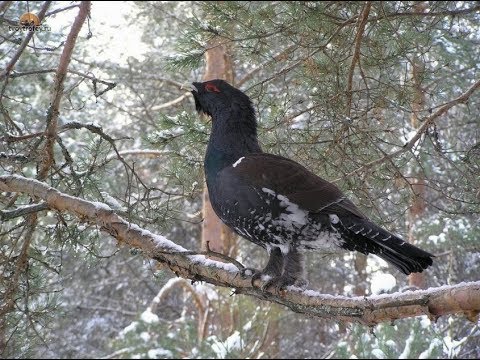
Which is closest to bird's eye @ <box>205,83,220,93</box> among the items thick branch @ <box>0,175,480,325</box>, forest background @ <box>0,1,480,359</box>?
forest background @ <box>0,1,480,359</box>

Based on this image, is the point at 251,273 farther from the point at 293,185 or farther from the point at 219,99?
the point at 219,99

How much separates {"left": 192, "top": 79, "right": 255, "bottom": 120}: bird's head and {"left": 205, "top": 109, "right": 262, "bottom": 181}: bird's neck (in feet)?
0.08

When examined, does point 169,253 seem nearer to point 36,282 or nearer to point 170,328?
point 36,282

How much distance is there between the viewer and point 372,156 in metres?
3.89

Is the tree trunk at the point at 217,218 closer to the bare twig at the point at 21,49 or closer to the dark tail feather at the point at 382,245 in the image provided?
the dark tail feather at the point at 382,245

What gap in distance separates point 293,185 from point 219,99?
2.84 ft

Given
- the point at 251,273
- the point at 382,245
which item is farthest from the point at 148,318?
the point at 382,245

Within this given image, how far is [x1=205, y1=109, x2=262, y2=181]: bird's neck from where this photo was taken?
336 cm

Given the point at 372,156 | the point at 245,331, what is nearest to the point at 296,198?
the point at 372,156

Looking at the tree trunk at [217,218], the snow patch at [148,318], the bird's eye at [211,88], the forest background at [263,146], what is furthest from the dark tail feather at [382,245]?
the tree trunk at [217,218]

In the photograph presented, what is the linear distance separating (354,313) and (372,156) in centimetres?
165

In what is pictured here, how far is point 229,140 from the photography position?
3467 mm

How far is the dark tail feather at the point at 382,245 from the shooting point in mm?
2744

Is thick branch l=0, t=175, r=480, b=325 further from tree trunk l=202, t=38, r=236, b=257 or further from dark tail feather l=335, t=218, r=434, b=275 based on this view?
tree trunk l=202, t=38, r=236, b=257
